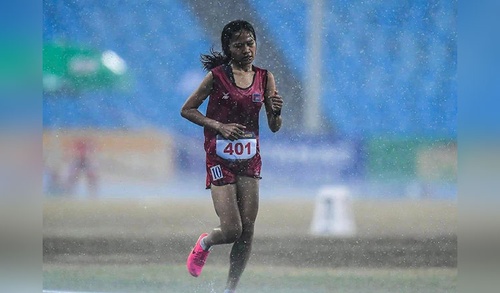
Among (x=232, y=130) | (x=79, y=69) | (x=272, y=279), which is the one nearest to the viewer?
(x=232, y=130)

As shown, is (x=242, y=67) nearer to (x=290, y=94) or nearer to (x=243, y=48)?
(x=243, y=48)

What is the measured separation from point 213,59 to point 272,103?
0.49 meters

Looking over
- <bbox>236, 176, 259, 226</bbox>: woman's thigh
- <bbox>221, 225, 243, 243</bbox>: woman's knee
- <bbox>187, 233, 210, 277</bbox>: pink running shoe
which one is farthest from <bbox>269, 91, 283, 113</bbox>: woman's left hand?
<bbox>187, 233, 210, 277</bbox>: pink running shoe

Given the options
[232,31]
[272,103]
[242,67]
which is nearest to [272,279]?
[272,103]

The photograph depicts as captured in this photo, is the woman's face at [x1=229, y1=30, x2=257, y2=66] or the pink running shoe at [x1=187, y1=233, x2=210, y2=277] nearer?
the woman's face at [x1=229, y1=30, x2=257, y2=66]

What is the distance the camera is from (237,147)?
5.25 m

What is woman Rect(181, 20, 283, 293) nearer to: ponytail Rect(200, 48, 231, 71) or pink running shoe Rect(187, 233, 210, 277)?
ponytail Rect(200, 48, 231, 71)

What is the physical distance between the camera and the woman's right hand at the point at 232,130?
5.21m

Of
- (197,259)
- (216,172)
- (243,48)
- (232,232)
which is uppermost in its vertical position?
(243,48)

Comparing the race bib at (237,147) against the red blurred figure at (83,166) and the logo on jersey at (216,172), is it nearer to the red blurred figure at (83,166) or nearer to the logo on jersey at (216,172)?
the logo on jersey at (216,172)

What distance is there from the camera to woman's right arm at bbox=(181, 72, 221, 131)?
5268 millimetres

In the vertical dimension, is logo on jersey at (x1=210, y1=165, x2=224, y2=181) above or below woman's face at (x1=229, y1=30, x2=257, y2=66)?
below

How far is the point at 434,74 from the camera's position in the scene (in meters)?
5.19

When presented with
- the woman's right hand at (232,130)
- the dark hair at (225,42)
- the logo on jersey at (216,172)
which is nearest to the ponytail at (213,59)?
the dark hair at (225,42)
